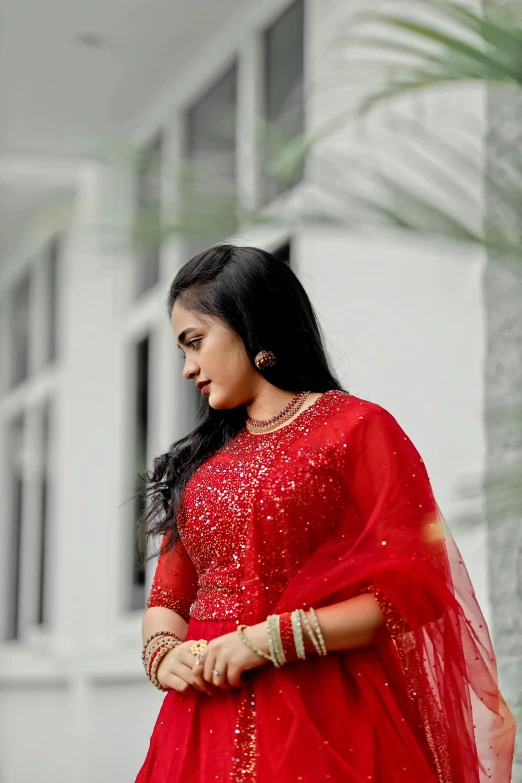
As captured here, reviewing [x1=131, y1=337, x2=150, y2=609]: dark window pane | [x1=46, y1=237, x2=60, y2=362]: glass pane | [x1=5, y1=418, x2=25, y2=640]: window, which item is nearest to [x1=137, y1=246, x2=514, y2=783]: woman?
[x1=131, y1=337, x2=150, y2=609]: dark window pane

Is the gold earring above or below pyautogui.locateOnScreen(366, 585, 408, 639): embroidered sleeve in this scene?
above

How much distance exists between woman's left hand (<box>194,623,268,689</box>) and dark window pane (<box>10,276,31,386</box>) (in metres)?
6.74

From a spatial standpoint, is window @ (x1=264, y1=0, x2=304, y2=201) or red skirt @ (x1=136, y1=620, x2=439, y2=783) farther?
window @ (x1=264, y1=0, x2=304, y2=201)

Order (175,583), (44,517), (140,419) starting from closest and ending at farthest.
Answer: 1. (175,583)
2. (140,419)
3. (44,517)

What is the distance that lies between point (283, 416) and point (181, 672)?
400mm

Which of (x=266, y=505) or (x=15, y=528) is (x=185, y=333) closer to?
(x=266, y=505)

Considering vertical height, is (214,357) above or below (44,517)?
below

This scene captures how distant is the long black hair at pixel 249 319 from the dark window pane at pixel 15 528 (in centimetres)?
630

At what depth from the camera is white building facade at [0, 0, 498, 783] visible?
2990 millimetres

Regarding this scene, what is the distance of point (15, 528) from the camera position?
27.4 feet

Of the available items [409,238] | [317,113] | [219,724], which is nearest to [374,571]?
[219,724]

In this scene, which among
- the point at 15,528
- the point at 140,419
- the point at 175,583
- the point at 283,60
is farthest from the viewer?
the point at 15,528

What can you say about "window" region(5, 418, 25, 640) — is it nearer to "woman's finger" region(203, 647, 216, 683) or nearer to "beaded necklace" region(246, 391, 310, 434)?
"beaded necklace" region(246, 391, 310, 434)

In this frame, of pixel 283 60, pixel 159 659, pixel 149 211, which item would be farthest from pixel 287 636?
pixel 283 60
